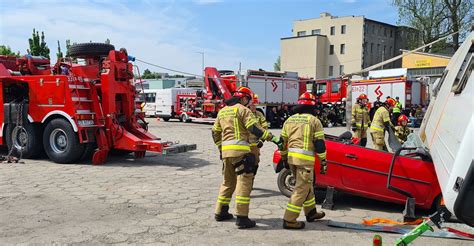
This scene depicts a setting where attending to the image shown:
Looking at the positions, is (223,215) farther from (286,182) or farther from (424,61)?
(424,61)

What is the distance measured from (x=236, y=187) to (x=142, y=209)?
1.38 m

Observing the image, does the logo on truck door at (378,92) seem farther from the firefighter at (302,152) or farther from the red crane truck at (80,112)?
the firefighter at (302,152)

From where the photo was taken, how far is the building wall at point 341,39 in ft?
212

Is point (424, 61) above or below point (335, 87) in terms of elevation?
above

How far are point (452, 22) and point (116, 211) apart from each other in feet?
139

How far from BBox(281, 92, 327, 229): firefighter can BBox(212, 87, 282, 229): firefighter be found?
9.3 inches

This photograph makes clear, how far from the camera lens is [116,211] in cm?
548

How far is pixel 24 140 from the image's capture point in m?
9.67

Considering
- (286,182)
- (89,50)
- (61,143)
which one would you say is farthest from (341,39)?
(286,182)

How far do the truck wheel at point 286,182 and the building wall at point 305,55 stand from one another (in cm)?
6206

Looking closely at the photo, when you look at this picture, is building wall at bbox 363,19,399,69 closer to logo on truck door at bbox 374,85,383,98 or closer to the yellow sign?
the yellow sign

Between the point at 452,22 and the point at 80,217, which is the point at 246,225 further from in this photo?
the point at 452,22

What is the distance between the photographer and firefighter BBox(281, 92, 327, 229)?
4.79m

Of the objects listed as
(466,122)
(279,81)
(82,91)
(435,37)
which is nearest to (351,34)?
(435,37)
